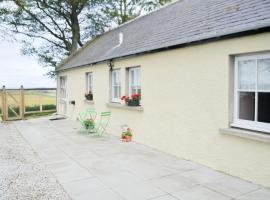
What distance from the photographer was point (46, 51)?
25125 millimetres

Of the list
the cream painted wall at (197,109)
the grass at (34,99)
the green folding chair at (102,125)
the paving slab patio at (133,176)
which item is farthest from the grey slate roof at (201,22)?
the grass at (34,99)

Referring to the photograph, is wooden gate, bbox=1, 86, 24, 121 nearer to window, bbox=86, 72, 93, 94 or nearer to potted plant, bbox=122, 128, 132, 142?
window, bbox=86, 72, 93, 94

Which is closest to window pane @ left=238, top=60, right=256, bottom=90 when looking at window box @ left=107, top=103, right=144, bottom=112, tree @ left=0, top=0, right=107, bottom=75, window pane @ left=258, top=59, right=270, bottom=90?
window pane @ left=258, top=59, right=270, bottom=90

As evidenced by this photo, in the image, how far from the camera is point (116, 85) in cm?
1127

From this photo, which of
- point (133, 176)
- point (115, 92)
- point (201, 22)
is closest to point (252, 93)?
point (201, 22)

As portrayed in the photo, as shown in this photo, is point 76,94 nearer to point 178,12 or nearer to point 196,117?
point 178,12

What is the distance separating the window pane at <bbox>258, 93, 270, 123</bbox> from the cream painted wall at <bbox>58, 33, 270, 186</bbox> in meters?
0.51

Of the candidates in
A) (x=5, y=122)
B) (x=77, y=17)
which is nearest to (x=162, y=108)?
(x=5, y=122)

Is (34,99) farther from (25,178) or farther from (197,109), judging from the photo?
(197,109)

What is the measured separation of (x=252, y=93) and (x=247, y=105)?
0.29 m

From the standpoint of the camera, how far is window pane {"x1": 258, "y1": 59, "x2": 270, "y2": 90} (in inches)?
208

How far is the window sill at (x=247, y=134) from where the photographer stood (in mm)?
5074

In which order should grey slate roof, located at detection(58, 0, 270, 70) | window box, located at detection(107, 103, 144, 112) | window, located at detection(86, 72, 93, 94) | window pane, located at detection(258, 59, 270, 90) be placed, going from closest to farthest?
window pane, located at detection(258, 59, 270, 90) → grey slate roof, located at detection(58, 0, 270, 70) → window box, located at detection(107, 103, 144, 112) → window, located at detection(86, 72, 93, 94)

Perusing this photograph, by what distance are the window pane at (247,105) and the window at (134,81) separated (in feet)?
14.2
